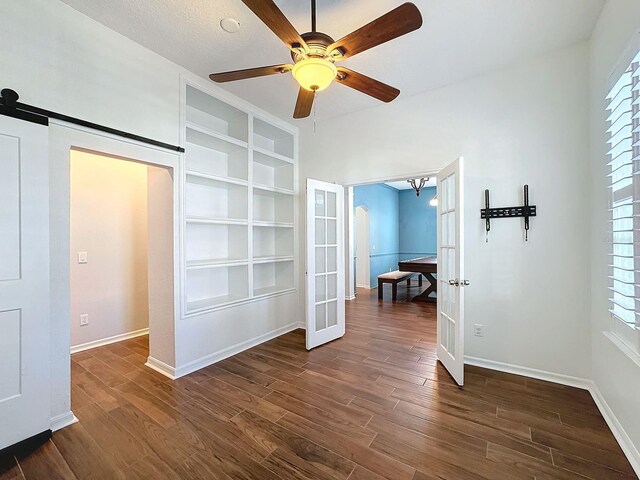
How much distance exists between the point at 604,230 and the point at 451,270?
1.16 meters

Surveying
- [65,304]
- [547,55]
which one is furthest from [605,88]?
[65,304]

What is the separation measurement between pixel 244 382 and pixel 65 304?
158cm

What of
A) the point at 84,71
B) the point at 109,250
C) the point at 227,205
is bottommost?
the point at 109,250

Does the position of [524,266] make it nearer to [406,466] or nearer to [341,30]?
[406,466]

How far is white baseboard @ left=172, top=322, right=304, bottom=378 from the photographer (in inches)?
112

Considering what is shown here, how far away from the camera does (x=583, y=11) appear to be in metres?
2.14

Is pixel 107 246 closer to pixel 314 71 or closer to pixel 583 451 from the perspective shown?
pixel 314 71

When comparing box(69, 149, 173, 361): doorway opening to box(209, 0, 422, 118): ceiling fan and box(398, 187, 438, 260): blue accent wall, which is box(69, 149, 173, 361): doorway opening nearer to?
box(209, 0, 422, 118): ceiling fan

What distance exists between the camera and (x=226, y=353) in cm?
326

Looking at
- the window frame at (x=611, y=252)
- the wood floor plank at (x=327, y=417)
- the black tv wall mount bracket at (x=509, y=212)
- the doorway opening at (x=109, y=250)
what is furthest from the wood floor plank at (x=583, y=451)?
the doorway opening at (x=109, y=250)

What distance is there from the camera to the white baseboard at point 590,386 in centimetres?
171

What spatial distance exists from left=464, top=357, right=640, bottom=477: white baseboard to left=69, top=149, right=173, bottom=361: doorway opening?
11.8 feet

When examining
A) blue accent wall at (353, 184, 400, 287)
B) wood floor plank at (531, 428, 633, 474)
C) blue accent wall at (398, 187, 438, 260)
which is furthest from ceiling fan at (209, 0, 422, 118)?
blue accent wall at (398, 187, 438, 260)

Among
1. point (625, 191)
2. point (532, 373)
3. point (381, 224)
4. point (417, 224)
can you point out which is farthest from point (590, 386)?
point (417, 224)
